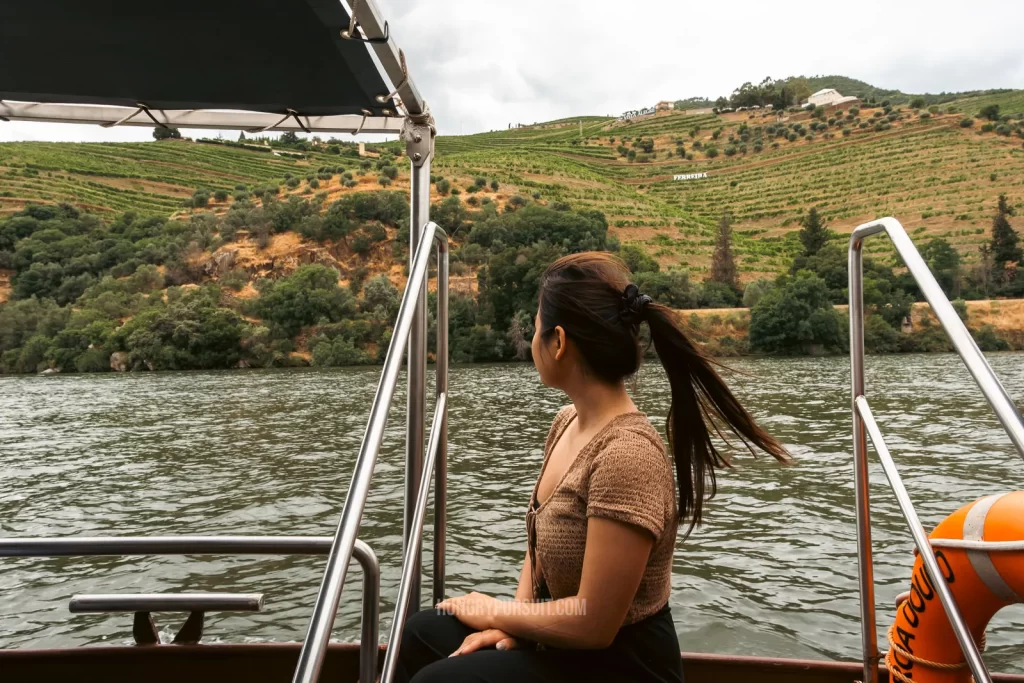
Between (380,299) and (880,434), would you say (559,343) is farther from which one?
(380,299)

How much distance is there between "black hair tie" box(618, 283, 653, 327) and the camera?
1.35m

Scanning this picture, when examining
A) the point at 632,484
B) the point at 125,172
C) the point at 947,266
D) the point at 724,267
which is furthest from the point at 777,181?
the point at 632,484

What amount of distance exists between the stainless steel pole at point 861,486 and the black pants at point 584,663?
866 mm

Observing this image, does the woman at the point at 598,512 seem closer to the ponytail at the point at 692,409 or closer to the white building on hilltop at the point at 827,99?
the ponytail at the point at 692,409

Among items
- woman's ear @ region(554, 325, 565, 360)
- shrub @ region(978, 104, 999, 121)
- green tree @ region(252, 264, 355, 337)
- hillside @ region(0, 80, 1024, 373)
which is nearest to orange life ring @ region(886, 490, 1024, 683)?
woman's ear @ region(554, 325, 565, 360)

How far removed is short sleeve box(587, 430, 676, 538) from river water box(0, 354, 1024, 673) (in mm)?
499

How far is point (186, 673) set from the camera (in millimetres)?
1978

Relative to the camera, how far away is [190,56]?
6.03ft

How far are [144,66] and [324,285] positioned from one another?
173 ft

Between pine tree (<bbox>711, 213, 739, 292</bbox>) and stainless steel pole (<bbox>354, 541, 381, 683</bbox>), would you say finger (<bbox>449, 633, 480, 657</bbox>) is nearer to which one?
stainless steel pole (<bbox>354, 541, 381, 683</bbox>)

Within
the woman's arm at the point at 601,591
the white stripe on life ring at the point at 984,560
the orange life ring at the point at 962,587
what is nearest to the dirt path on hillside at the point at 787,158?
the orange life ring at the point at 962,587

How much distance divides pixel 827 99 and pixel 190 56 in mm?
125162

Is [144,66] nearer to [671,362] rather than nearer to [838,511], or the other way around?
[671,362]

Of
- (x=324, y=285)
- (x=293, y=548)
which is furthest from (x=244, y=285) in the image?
(x=293, y=548)
